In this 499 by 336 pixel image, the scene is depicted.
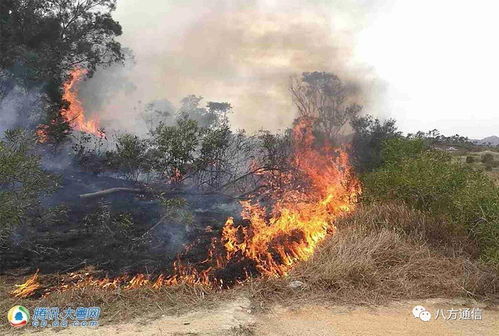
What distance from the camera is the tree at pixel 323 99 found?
2261 centimetres

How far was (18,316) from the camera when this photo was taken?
281 inches

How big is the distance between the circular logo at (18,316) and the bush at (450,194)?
930 cm

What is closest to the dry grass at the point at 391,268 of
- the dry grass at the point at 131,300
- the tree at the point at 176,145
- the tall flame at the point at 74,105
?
the dry grass at the point at 131,300

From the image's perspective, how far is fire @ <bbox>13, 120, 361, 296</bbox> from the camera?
29.8 ft

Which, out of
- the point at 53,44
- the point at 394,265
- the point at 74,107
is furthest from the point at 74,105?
the point at 394,265

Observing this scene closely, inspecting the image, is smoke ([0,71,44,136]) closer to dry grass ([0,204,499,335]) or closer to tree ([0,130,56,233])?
tree ([0,130,56,233])

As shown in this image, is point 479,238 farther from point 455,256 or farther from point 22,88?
point 22,88

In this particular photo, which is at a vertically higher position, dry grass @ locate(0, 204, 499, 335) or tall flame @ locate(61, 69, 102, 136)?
tall flame @ locate(61, 69, 102, 136)

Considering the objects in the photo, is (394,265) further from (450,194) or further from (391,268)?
(450,194)

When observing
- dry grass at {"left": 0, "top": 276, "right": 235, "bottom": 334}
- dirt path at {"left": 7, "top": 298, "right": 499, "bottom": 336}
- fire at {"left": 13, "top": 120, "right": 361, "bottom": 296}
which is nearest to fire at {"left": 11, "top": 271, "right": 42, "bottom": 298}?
dry grass at {"left": 0, "top": 276, "right": 235, "bottom": 334}

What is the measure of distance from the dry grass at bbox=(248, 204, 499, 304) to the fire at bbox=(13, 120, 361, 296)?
0.68 metres

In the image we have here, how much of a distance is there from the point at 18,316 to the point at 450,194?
37.2 ft

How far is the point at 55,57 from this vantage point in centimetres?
1878

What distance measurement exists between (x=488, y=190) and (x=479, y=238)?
4.12ft
